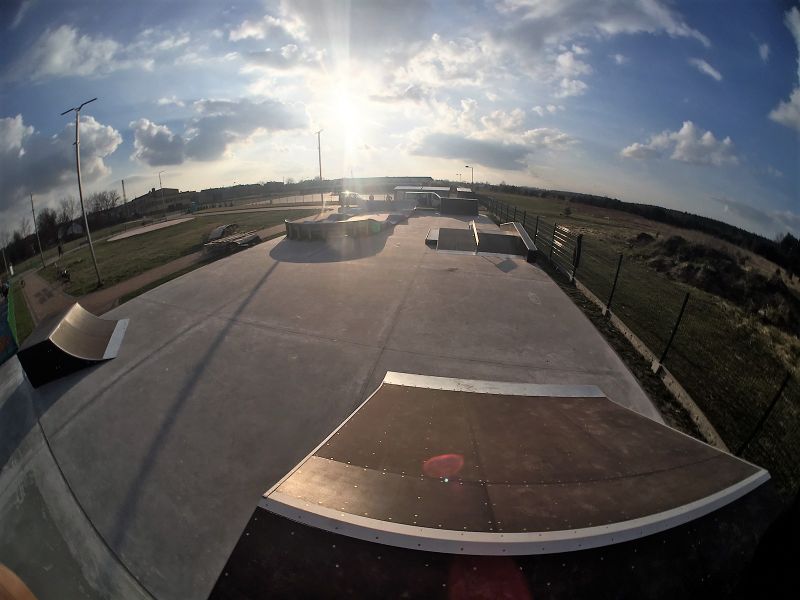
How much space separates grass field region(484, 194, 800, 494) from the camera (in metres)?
5.31

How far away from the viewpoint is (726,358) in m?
7.82

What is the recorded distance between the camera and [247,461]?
16.3ft

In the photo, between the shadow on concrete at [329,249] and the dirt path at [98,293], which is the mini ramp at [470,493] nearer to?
the shadow on concrete at [329,249]

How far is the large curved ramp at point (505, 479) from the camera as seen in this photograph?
2.96m

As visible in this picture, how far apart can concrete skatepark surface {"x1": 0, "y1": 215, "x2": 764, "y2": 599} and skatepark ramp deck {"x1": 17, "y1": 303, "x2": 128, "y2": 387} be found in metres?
0.33

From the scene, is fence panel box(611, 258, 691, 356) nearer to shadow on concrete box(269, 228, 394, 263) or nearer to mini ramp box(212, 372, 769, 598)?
mini ramp box(212, 372, 769, 598)

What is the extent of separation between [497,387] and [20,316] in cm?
2289

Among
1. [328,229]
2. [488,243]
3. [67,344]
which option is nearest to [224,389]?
[67,344]

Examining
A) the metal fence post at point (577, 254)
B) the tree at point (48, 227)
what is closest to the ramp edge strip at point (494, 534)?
the metal fence post at point (577, 254)

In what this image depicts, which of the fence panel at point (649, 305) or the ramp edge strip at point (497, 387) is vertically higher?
the fence panel at point (649, 305)

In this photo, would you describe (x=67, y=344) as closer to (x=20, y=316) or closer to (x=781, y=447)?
(x=781, y=447)

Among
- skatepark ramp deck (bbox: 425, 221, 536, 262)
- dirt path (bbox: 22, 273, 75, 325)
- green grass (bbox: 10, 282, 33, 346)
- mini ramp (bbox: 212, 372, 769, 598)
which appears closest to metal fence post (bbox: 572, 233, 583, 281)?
skatepark ramp deck (bbox: 425, 221, 536, 262)

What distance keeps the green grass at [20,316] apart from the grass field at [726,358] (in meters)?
20.3

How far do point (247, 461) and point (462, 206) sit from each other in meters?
31.0
